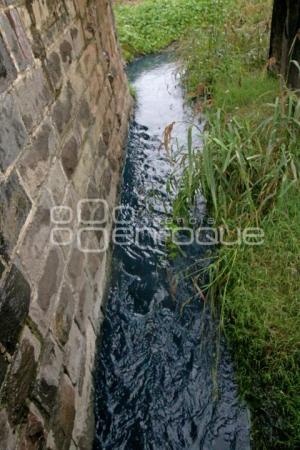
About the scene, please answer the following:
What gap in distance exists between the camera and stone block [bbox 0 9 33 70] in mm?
1547

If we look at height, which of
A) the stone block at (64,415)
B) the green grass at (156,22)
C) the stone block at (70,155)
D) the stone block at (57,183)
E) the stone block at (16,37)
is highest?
the green grass at (156,22)

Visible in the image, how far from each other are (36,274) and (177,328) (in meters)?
1.12

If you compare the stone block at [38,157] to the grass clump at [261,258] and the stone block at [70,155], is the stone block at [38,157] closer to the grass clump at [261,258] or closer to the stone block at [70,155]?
the stone block at [70,155]

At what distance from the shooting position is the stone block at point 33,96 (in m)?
1.61

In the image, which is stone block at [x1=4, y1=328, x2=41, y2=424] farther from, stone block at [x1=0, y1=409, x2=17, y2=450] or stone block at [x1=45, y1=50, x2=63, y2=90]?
stone block at [x1=45, y1=50, x2=63, y2=90]

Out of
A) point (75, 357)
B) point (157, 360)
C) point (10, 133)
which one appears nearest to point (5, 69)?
point (10, 133)

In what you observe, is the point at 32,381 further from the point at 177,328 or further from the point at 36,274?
the point at 177,328

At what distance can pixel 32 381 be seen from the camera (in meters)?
1.40

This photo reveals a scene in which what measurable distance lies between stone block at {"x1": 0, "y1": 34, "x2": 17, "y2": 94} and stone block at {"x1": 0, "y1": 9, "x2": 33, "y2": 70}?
0.21 ft

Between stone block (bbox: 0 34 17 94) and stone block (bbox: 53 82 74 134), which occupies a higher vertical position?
stone block (bbox: 53 82 74 134)

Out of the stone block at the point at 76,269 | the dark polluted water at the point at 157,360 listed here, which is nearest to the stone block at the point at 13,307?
the stone block at the point at 76,269

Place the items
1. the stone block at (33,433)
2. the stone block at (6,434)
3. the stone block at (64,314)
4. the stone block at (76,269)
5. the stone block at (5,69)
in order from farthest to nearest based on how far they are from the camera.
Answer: the stone block at (76,269) < the stone block at (64,314) < the stone block at (5,69) < the stone block at (33,433) < the stone block at (6,434)

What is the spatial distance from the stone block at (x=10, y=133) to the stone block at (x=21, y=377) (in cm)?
63

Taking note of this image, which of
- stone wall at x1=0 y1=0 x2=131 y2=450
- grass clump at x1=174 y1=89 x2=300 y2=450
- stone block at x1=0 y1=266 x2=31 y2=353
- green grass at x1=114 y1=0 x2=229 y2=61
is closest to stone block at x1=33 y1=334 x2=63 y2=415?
stone wall at x1=0 y1=0 x2=131 y2=450
